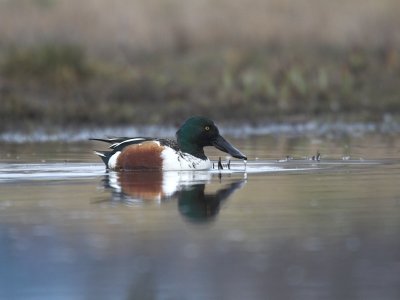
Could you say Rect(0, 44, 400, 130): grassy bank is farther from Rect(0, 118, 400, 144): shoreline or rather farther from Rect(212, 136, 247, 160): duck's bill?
Rect(212, 136, 247, 160): duck's bill

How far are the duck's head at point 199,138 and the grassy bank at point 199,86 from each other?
706cm

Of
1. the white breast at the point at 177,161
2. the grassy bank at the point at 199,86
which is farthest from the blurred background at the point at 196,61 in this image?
the white breast at the point at 177,161

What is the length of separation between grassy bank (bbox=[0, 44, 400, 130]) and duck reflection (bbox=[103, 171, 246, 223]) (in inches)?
301

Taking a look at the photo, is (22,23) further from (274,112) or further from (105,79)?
(274,112)

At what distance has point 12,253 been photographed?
867cm

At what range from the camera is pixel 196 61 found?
2527cm

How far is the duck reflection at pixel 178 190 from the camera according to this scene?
1064cm

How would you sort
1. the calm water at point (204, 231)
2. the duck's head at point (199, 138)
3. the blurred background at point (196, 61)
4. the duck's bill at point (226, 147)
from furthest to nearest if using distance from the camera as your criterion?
the blurred background at point (196, 61) < the duck's bill at point (226, 147) < the duck's head at point (199, 138) < the calm water at point (204, 231)

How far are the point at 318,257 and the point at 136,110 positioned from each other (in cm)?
1379

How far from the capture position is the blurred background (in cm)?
2198

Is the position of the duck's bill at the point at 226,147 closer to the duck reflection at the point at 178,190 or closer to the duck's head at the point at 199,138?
the duck's head at the point at 199,138

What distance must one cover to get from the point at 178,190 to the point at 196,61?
13.6 m

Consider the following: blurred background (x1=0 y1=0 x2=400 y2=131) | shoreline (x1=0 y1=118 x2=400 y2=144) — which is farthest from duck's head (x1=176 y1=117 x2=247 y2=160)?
blurred background (x1=0 y1=0 x2=400 y2=131)

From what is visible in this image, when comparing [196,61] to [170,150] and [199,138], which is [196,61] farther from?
[170,150]
